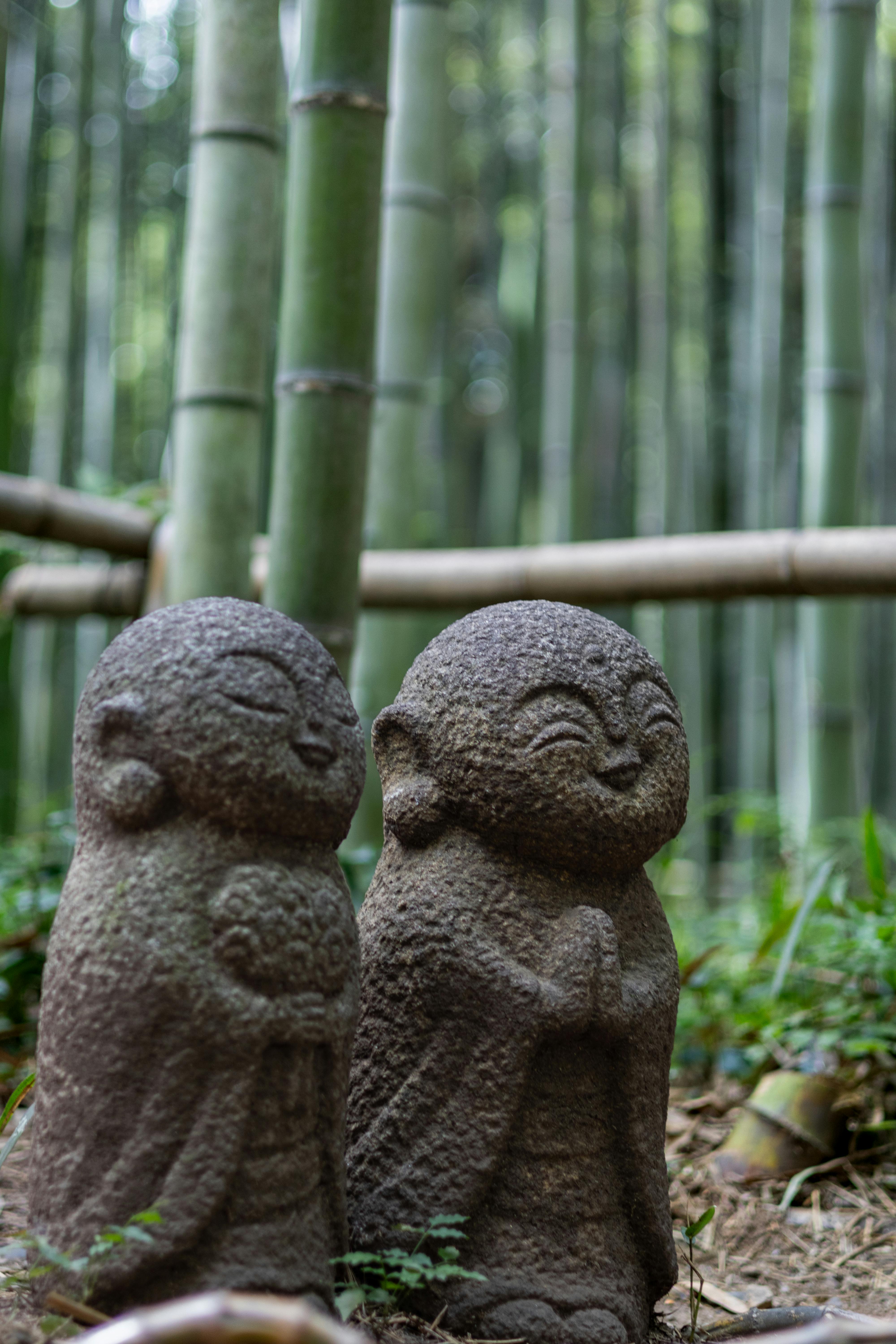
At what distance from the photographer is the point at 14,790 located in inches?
171

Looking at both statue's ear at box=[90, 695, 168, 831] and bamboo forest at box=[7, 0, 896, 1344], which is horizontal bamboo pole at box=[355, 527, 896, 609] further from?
→ statue's ear at box=[90, 695, 168, 831]

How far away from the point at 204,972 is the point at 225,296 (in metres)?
1.84

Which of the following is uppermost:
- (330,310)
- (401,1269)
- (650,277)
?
(650,277)

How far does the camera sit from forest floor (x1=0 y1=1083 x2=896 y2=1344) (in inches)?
76.0

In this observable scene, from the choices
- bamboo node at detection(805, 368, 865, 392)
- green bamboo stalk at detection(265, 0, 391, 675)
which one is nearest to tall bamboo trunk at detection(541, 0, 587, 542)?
bamboo node at detection(805, 368, 865, 392)

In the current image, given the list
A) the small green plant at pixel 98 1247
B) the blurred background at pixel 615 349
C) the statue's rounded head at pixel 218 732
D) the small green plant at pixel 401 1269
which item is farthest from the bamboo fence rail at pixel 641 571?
the small green plant at pixel 98 1247

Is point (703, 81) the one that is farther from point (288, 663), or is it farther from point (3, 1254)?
point (3, 1254)

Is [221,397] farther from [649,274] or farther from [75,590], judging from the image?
[649,274]

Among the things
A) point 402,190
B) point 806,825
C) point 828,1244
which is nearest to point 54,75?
point 402,190

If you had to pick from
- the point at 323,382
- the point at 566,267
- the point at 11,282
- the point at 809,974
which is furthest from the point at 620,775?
the point at 566,267

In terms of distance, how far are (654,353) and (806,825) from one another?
5.55 metres

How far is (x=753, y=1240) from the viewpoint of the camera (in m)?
2.43

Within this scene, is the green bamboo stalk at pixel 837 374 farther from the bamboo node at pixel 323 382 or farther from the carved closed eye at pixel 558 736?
the carved closed eye at pixel 558 736

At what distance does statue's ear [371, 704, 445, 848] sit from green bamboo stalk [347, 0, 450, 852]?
155 cm
